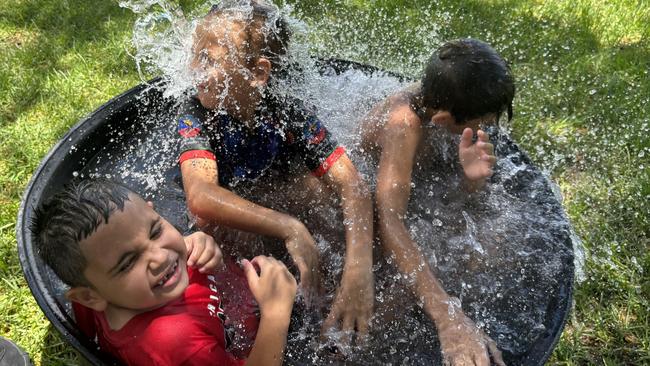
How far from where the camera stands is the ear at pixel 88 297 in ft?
4.55

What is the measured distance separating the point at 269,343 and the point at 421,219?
903 millimetres

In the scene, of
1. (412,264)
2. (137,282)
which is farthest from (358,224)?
(137,282)

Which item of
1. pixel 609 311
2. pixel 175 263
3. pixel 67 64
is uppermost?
pixel 175 263

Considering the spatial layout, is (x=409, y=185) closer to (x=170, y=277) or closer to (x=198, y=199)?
(x=198, y=199)

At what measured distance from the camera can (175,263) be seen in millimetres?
1446

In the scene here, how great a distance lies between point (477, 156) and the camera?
77.4 inches

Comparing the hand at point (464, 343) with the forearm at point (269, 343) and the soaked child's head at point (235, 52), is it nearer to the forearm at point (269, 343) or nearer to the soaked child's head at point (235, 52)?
the forearm at point (269, 343)

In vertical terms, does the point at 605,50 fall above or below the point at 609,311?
above

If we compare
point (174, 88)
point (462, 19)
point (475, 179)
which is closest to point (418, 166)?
point (475, 179)

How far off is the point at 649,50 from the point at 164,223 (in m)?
3.10

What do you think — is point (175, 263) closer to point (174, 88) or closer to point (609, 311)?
point (174, 88)

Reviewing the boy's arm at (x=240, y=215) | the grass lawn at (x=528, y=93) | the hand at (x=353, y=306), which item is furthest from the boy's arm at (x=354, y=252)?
the grass lawn at (x=528, y=93)

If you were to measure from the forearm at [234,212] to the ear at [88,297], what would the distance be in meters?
0.53

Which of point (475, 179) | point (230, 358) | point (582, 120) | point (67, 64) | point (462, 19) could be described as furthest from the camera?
point (462, 19)
